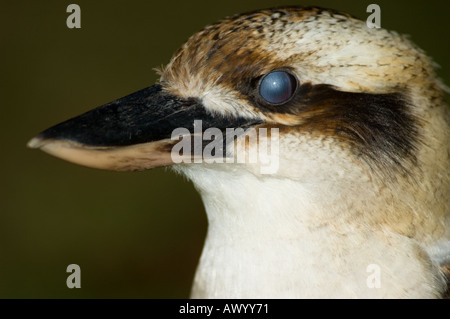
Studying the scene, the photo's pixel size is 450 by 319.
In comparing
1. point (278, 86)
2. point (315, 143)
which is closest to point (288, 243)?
point (315, 143)

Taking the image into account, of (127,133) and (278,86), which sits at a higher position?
(278,86)

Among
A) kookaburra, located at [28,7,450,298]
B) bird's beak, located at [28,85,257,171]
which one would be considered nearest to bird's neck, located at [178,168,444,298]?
kookaburra, located at [28,7,450,298]

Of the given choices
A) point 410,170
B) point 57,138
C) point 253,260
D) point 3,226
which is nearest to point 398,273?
point 410,170

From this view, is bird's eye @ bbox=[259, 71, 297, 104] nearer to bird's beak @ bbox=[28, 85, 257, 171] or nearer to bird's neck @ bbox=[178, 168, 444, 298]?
bird's beak @ bbox=[28, 85, 257, 171]

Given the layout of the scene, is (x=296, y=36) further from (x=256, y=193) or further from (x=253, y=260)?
(x=253, y=260)

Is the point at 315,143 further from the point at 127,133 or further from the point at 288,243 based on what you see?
the point at 127,133

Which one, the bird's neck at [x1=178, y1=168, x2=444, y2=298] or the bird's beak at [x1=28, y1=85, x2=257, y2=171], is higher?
the bird's beak at [x1=28, y1=85, x2=257, y2=171]

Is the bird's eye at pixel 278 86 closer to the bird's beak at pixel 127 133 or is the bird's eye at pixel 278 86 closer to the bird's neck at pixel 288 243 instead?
the bird's beak at pixel 127 133

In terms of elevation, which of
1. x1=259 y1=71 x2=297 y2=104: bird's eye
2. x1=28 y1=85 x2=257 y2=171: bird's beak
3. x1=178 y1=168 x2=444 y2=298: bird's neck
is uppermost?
x1=259 y1=71 x2=297 y2=104: bird's eye
